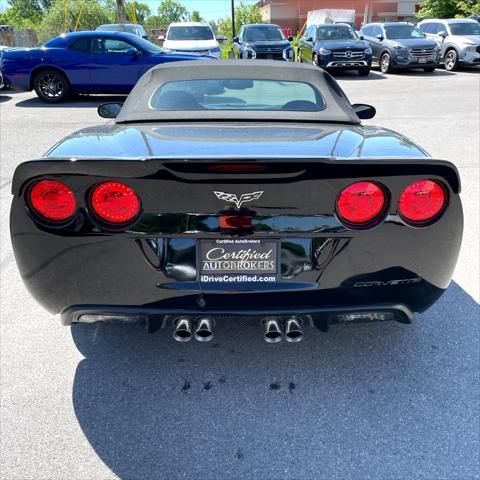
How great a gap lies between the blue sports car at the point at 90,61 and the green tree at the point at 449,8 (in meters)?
22.5

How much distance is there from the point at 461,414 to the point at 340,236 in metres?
1.02

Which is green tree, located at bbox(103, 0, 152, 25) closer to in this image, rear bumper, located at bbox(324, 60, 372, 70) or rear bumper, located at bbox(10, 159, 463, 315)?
rear bumper, located at bbox(324, 60, 372, 70)

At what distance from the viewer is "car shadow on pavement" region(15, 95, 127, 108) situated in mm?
11461

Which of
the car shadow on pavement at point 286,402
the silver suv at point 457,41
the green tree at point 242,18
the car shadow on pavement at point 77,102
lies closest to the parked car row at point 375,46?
the silver suv at point 457,41

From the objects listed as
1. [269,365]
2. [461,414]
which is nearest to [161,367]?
[269,365]

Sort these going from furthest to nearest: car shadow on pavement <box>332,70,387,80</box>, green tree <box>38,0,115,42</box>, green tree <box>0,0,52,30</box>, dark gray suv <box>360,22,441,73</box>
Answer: green tree <box>0,0,52,30</box> < green tree <box>38,0,115,42</box> < dark gray suv <box>360,22,441,73</box> < car shadow on pavement <box>332,70,387,80</box>

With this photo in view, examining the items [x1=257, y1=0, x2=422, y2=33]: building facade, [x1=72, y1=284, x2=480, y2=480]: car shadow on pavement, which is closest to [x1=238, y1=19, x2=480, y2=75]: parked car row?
[x1=72, y1=284, x2=480, y2=480]: car shadow on pavement

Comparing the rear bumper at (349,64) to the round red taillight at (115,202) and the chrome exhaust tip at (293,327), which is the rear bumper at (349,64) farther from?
the round red taillight at (115,202)

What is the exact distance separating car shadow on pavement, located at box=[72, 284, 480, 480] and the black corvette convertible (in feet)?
1.17

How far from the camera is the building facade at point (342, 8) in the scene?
5688 centimetres

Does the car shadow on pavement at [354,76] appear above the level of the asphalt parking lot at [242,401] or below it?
below

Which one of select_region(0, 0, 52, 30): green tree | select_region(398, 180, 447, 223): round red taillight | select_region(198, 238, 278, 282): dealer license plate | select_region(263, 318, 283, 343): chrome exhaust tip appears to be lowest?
select_region(263, 318, 283, 343): chrome exhaust tip

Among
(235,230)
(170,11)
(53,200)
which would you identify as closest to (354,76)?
(235,230)

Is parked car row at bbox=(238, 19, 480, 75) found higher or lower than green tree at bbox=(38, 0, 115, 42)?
lower
